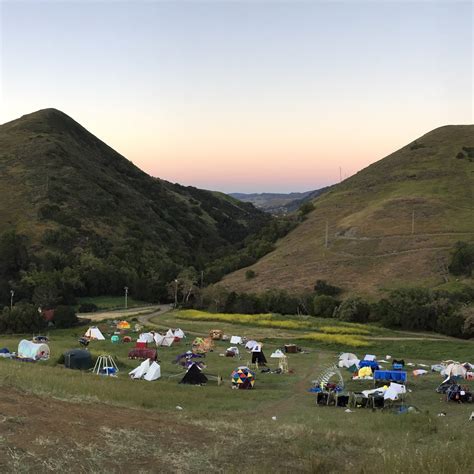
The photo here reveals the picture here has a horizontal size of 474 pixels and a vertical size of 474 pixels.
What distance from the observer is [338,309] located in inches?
2719

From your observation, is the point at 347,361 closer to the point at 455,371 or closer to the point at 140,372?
the point at 455,371

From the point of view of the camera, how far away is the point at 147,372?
35094mm

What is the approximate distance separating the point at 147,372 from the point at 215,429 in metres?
20.6

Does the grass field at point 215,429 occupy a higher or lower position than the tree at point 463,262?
lower

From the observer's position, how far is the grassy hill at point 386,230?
267 feet

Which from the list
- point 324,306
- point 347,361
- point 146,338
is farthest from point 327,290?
point 347,361

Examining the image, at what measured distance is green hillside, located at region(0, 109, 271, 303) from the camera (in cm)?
9881

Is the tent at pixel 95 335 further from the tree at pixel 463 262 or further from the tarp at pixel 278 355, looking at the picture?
the tree at pixel 463 262

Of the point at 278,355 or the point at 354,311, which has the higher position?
the point at 354,311

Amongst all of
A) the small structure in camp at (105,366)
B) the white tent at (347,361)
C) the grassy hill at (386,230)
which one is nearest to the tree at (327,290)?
the grassy hill at (386,230)

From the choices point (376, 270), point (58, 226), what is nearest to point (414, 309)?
point (376, 270)

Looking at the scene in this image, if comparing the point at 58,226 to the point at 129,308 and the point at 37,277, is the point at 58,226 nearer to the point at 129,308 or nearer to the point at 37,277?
the point at 37,277

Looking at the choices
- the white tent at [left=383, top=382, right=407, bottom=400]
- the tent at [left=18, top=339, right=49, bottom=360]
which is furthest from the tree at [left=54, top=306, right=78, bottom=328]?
the white tent at [left=383, top=382, right=407, bottom=400]

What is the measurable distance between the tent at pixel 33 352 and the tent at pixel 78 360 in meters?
4.81
